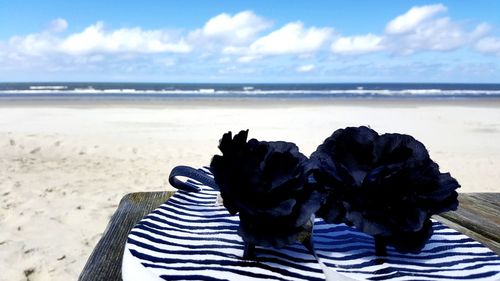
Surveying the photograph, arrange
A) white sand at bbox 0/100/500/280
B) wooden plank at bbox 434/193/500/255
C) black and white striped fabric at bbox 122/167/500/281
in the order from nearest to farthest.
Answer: black and white striped fabric at bbox 122/167/500/281, wooden plank at bbox 434/193/500/255, white sand at bbox 0/100/500/280

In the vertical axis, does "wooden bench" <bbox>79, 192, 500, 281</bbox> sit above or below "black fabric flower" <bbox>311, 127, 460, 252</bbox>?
below

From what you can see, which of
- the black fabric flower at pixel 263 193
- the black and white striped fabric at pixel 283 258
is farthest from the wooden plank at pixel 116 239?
the black fabric flower at pixel 263 193

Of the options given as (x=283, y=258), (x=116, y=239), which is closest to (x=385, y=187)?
(x=283, y=258)

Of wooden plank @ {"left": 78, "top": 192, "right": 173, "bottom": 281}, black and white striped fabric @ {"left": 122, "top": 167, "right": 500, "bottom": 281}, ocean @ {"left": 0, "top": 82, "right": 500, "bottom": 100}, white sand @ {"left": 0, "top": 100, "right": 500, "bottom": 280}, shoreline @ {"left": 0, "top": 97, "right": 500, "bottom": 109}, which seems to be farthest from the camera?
ocean @ {"left": 0, "top": 82, "right": 500, "bottom": 100}

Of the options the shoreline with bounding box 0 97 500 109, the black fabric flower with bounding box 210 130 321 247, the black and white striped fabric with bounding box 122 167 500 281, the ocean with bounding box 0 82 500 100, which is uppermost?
the black fabric flower with bounding box 210 130 321 247

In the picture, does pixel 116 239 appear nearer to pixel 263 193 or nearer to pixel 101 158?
pixel 263 193

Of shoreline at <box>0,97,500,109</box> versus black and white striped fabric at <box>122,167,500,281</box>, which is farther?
shoreline at <box>0,97,500,109</box>

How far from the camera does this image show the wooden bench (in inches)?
33.7

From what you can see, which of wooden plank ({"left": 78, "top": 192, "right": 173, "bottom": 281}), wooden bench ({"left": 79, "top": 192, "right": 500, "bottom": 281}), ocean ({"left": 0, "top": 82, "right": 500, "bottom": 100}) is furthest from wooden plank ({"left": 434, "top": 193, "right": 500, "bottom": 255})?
ocean ({"left": 0, "top": 82, "right": 500, "bottom": 100})

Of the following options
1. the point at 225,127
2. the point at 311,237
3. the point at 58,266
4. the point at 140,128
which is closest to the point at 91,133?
the point at 140,128

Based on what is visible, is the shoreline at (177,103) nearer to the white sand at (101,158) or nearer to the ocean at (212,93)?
the ocean at (212,93)

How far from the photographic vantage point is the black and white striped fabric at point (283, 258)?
691 millimetres

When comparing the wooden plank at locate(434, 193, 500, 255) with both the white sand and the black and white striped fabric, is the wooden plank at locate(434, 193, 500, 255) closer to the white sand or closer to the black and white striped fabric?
the black and white striped fabric

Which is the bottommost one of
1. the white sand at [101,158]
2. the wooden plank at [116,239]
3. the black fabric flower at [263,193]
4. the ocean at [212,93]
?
the white sand at [101,158]
